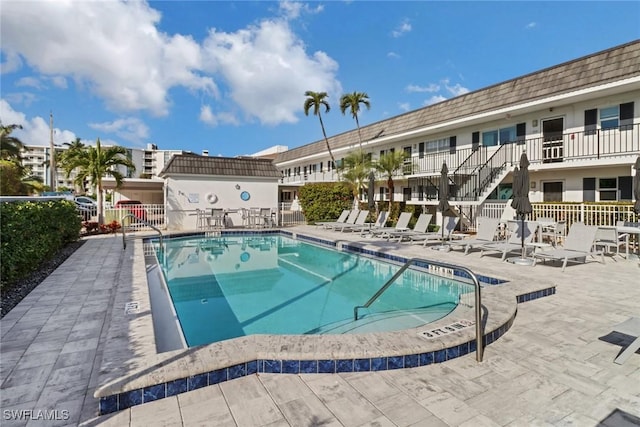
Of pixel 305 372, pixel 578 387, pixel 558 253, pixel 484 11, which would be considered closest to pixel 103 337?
pixel 305 372

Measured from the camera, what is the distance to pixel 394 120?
23547mm

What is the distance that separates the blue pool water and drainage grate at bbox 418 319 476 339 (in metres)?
1.38

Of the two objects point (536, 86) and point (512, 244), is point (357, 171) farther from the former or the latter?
point (512, 244)

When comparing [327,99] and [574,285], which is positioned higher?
[327,99]

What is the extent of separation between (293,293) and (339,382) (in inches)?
186

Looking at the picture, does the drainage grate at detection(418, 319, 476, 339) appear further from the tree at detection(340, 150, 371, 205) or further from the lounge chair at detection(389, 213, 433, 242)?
the tree at detection(340, 150, 371, 205)

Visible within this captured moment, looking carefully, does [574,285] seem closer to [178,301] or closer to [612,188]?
[178,301]

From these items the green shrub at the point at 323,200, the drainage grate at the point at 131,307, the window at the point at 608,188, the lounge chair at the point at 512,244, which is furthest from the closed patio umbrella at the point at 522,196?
the green shrub at the point at 323,200

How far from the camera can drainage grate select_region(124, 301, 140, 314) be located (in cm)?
510

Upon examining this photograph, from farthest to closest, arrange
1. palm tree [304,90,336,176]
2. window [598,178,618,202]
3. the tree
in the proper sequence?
palm tree [304,90,336,176] < the tree < window [598,178,618,202]

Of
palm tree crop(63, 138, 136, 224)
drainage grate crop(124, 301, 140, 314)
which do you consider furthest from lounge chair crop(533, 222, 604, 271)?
palm tree crop(63, 138, 136, 224)

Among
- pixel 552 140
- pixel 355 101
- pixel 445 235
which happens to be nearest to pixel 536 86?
pixel 552 140

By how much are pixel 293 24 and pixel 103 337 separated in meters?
19.4

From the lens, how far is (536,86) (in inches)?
595
